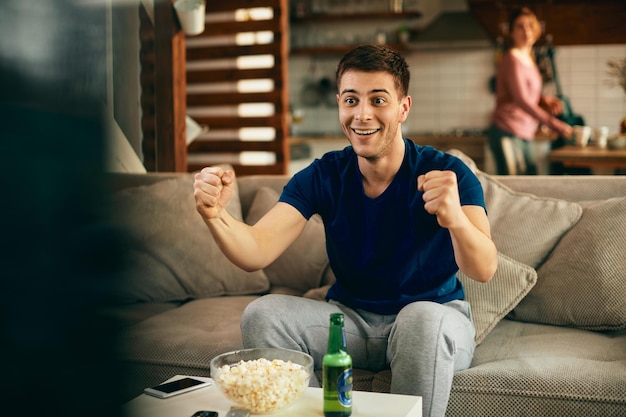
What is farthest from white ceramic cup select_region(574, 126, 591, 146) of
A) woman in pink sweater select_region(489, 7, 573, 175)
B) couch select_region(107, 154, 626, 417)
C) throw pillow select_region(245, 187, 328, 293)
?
throw pillow select_region(245, 187, 328, 293)

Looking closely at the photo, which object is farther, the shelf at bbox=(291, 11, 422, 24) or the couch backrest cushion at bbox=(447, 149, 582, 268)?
the shelf at bbox=(291, 11, 422, 24)

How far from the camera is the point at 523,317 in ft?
7.02

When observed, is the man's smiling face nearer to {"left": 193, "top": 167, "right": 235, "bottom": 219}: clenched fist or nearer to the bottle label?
{"left": 193, "top": 167, "right": 235, "bottom": 219}: clenched fist

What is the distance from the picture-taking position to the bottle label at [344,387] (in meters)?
1.25

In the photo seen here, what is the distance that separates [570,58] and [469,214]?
18.5 feet

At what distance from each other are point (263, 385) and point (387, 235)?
2.22 ft

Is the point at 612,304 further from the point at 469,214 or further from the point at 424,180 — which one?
the point at 424,180

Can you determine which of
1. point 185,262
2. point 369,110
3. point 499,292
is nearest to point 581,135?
point 499,292

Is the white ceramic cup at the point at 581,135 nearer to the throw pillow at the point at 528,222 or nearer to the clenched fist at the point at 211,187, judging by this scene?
the throw pillow at the point at 528,222

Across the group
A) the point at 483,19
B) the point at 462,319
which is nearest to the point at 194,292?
the point at 462,319

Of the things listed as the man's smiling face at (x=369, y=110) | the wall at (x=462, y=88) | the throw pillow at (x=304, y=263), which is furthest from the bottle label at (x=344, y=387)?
the wall at (x=462, y=88)

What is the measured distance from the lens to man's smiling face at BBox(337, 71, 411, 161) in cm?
177

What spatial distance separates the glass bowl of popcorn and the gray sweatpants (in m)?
0.29

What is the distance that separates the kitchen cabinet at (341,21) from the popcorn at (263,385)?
6162mm
